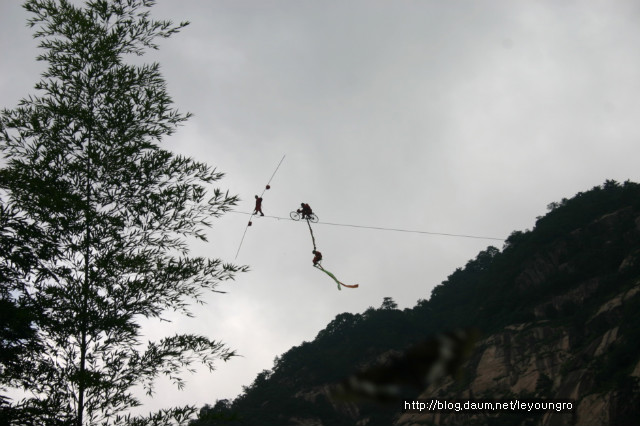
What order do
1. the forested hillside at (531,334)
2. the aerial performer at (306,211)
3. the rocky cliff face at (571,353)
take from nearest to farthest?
the aerial performer at (306,211), the rocky cliff face at (571,353), the forested hillside at (531,334)

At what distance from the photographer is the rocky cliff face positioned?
24797 millimetres

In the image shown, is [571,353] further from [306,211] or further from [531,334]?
[306,211]

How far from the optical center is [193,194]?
28.5 ft

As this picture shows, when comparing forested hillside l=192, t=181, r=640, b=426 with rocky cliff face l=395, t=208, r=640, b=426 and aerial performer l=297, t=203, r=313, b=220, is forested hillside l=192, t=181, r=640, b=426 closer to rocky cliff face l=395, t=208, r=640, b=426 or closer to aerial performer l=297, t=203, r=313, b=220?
rocky cliff face l=395, t=208, r=640, b=426

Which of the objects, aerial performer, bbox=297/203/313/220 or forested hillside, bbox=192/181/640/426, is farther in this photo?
forested hillside, bbox=192/181/640/426

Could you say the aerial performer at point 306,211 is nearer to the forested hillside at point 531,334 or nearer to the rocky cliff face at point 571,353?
the forested hillside at point 531,334

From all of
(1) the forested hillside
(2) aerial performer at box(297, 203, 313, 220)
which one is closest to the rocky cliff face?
(1) the forested hillside

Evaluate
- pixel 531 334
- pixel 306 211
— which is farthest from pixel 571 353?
pixel 306 211

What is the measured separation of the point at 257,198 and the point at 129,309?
343cm

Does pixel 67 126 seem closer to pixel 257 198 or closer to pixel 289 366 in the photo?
pixel 257 198

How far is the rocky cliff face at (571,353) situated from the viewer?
976 inches

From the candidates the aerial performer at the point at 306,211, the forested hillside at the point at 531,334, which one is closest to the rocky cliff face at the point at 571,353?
the forested hillside at the point at 531,334

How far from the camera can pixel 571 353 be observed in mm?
33375

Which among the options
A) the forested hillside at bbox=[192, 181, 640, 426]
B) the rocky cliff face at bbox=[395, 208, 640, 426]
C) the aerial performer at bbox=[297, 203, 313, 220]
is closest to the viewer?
the aerial performer at bbox=[297, 203, 313, 220]
